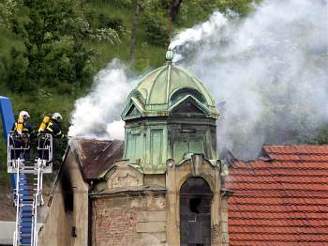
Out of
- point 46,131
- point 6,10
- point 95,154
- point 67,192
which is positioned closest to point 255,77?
point 95,154

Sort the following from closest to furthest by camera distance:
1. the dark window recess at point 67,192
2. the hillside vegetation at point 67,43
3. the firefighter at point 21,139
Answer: the dark window recess at point 67,192 → the firefighter at point 21,139 → the hillside vegetation at point 67,43

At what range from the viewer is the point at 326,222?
2248cm

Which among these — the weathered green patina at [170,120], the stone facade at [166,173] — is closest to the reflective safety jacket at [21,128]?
the stone facade at [166,173]

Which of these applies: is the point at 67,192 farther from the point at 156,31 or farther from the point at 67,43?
the point at 156,31

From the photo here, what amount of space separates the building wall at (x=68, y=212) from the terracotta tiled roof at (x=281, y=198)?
8.26 feet

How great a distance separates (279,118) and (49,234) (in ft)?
15.3

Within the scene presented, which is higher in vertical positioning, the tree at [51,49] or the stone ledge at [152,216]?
the tree at [51,49]

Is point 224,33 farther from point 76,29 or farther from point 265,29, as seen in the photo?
point 76,29

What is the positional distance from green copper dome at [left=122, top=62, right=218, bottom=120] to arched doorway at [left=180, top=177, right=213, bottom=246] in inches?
44.3

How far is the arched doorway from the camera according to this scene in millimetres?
19828

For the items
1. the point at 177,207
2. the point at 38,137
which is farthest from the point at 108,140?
the point at 177,207

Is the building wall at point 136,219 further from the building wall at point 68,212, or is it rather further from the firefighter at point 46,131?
the firefighter at point 46,131

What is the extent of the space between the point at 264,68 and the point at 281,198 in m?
2.30

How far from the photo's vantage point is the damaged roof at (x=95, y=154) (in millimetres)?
20906
